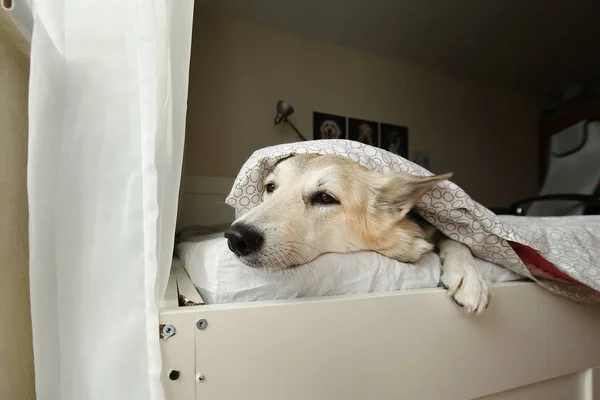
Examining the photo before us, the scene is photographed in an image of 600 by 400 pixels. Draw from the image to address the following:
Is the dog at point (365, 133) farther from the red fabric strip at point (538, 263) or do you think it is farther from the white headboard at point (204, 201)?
the red fabric strip at point (538, 263)

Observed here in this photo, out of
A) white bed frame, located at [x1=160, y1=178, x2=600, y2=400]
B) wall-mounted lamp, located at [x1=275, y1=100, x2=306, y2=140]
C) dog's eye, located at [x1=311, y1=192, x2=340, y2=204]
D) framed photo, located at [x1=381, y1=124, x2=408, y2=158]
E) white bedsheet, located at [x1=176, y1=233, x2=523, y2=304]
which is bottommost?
white bed frame, located at [x1=160, y1=178, x2=600, y2=400]

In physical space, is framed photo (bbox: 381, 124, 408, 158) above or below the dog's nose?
above

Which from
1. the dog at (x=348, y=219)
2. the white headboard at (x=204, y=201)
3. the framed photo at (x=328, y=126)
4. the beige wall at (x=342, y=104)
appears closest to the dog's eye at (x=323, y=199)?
the dog at (x=348, y=219)

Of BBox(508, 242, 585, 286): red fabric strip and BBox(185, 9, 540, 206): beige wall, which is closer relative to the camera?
BBox(508, 242, 585, 286): red fabric strip

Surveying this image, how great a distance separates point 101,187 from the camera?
1.94ft

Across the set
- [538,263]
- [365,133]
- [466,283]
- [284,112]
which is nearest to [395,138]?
[365,133]

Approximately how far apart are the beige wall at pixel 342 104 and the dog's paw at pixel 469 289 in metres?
1.77

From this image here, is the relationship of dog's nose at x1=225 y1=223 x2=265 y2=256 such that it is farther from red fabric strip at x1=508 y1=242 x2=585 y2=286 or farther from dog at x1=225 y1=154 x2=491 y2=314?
red fabric strip at x1=508 y1=242 x2=585 y2=286

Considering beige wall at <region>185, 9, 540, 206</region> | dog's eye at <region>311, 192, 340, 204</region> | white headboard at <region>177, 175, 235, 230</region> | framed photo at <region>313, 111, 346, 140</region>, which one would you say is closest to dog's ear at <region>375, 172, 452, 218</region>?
dog's eye at <region>311, 192, 340, 204</region>

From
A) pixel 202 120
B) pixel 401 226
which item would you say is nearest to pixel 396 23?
pixel 202 120

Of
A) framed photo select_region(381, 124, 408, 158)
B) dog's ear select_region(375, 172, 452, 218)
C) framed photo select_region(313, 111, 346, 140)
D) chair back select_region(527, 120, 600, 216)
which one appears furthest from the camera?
framed photo select_region(381, 124, 408, 158)

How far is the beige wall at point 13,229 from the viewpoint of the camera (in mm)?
609

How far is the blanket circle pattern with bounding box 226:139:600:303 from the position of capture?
852 millimetres

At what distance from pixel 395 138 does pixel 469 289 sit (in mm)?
2315
